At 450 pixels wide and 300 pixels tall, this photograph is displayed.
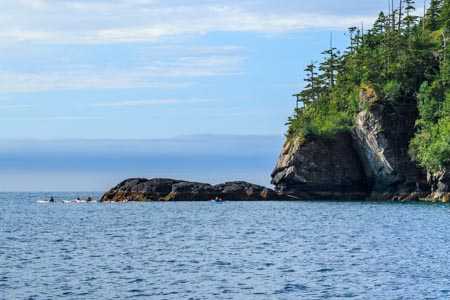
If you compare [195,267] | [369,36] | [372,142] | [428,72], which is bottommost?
[195,267]

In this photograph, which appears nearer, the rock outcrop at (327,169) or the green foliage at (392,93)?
the green foliage at (392,93)

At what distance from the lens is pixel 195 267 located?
163 ft

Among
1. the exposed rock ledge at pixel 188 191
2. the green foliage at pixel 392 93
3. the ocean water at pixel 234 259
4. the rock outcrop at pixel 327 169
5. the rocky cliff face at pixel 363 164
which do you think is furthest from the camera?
the exposed rock ledge at pixel 188 191

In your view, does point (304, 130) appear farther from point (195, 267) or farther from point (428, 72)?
point (195, 267)

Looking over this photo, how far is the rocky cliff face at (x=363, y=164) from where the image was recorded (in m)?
134

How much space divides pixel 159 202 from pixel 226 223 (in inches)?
2675

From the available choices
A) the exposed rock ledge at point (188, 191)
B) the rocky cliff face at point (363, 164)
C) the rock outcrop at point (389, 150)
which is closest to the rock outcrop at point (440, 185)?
the rocky cliff face at point (363, 164)

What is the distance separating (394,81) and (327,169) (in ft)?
69.2

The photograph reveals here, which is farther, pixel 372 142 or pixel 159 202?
pixel 159 202

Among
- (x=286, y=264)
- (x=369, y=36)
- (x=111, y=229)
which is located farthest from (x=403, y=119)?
(x=286, y=264)

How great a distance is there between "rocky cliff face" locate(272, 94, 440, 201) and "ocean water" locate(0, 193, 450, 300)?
4128 cm

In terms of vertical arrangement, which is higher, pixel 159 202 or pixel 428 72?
pixel 428 72

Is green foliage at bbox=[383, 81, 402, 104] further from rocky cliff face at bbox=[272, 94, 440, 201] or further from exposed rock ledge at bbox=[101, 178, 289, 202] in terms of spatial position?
exposed rock ledge at bbox=[101, 178, 289, 202]

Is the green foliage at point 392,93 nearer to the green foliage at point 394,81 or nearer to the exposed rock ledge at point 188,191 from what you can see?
the green foliage at point 394,81
